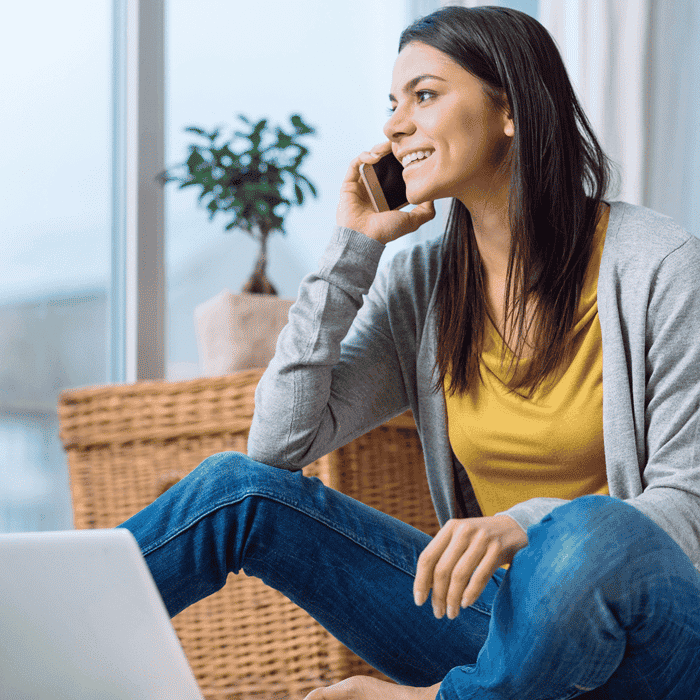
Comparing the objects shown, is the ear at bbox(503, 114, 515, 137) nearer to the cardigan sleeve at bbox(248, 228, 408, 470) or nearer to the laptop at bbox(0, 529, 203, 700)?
the cardigan sleeve at bbox(248, 228, 408, 470)

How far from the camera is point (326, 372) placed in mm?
1018

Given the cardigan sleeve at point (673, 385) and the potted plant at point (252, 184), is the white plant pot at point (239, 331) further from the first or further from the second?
the cardigan sleeve at point (673, 385)

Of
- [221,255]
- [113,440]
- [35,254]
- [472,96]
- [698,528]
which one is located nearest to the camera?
[698,528]

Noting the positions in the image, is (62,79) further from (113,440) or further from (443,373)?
(443,373)

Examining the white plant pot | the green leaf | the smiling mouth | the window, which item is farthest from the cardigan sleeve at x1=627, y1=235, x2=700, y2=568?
the window

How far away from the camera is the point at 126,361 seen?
1839mm

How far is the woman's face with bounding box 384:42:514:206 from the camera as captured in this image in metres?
1.02

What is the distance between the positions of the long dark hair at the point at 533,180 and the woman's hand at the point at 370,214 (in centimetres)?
15

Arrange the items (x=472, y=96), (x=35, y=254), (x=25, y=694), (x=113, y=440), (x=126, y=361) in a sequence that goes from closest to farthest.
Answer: (x=25, y=694) < (x=472, y=96) < (x=113, y=440) < (x=35, y=254) < (x=126, y=361)

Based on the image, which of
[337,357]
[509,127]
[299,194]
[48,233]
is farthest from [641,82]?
[48,233]

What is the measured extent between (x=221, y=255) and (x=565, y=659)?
4.89 ft

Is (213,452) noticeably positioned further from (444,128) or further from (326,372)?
(444,128)

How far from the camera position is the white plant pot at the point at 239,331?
4.84ft

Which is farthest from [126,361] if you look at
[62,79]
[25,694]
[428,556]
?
[25,694]
